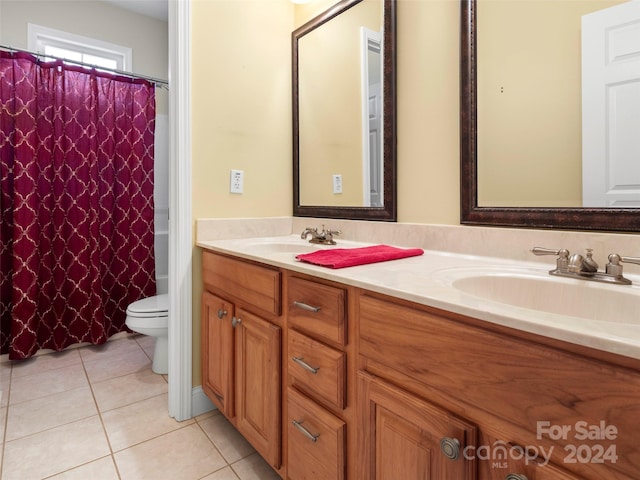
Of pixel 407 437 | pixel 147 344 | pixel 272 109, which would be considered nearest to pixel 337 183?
pixel 272 109

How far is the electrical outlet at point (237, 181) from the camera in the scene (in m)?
1.83

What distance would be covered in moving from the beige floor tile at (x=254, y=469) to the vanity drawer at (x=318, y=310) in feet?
2.20

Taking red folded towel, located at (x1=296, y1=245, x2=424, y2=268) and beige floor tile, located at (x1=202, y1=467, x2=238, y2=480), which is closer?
red folded towel, located at (x1=296, y1=245, x2=424, y2=268)

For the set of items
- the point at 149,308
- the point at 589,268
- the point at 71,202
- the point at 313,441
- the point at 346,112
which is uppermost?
the point at 346,112

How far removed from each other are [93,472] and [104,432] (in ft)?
0.86

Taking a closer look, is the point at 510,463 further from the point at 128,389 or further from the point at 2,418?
the point at 2,418

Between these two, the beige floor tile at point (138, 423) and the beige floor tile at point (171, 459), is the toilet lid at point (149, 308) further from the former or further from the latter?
the beige floor tile at point (171, 459)

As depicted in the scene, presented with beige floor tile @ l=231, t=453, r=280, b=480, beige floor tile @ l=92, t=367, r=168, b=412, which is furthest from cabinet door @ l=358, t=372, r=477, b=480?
beige floor tile @ l=92, t=367, r=168, b=412

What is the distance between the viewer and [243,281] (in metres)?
1.35

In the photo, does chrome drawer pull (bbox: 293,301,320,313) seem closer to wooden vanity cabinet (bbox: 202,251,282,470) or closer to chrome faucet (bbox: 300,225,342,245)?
wooden vanity cabinet (bbox: 202,251,282,470)

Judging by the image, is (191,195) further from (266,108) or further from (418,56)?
(418,56)

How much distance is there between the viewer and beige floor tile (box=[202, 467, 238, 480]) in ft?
4.39

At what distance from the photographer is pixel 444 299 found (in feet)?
2.27

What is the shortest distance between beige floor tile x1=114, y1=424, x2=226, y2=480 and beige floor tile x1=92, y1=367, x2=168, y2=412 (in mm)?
420
